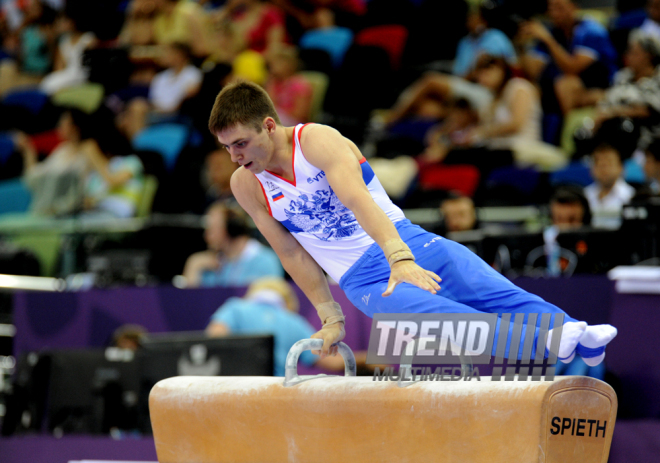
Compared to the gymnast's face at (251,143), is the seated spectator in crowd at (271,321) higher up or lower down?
lower down

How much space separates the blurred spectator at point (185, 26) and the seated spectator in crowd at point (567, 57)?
4063 millimetres

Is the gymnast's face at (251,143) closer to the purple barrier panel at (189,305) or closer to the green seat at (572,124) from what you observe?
the purple barrier panel at (189,305)

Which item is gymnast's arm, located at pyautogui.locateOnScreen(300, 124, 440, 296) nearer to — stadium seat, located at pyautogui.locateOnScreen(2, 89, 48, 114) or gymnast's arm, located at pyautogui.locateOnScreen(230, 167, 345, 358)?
gymnast's arm, located at pyautogui.locateOnScreen(230, 167, 345, 358)

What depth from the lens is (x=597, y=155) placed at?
18.8ft

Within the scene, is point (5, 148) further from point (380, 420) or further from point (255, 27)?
point (380, 420)

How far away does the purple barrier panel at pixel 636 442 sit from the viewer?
3602 millimetres

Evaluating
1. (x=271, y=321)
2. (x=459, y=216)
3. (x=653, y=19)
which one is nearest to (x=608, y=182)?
(x=459, y=216)

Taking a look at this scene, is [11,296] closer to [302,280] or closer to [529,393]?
[302,280]

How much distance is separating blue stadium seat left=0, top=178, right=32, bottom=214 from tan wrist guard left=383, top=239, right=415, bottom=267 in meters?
7.04

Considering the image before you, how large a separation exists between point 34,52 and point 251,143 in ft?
31.1

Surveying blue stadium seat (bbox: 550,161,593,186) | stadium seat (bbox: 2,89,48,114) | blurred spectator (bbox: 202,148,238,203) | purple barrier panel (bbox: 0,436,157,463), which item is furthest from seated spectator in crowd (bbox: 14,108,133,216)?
blue stadium seat (bbox: 550,161,593,186)

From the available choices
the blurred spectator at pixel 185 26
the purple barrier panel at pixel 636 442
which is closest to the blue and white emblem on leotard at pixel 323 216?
the purple barrier panel at pixel 636 442

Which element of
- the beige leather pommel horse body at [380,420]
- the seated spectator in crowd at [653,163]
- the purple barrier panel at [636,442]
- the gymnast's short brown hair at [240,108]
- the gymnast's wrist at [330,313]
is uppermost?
the gymnast's short brown hair at [240,108]

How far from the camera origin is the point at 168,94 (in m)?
9.08
